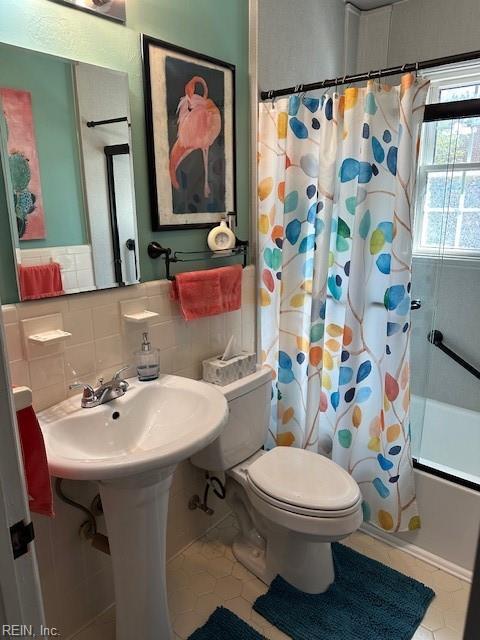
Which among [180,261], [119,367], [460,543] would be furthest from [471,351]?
[119,367]

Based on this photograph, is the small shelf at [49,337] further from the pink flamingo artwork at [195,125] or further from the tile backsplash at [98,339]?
the pink flamingo artwork at [195,125]

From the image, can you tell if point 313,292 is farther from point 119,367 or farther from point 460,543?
point 460,543

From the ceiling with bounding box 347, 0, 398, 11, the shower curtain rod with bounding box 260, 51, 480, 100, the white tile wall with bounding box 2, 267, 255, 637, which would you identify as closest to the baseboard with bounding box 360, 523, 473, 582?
the white tile wall with bounding box 2, 267, 255, 637

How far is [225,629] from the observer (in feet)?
5.31

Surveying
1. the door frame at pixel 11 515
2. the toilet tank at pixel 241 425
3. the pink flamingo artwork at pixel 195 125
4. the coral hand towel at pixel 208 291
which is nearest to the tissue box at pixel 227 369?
the toilet tank at pixel 241 425

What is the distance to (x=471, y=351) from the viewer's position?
2590 millimetres

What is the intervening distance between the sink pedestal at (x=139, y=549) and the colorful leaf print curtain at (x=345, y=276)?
36.9 inches

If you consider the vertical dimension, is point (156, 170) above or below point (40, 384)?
above

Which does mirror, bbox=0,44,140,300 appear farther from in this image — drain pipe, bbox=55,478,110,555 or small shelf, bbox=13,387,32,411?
drain pipe, bbox=55,478,110,555

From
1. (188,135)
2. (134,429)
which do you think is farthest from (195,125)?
(134,429)

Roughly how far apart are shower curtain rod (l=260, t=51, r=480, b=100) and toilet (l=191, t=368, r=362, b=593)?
119 cm

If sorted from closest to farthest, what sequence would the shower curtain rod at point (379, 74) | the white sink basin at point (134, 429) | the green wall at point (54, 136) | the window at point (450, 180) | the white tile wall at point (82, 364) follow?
the white sink basin at point (134, 429)
the green wall at point (54, 136)
the white tile wall at point (82, 364)
the shower curtain rod at point (379, 74)
the window at point (450, 180)

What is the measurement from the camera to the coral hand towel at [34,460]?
924 millimetres

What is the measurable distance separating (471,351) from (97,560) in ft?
7.28
